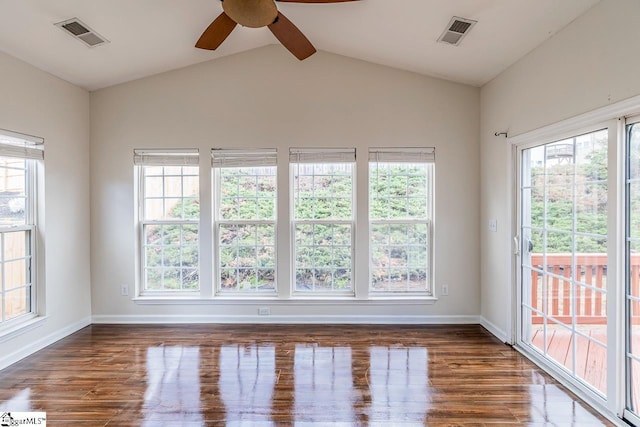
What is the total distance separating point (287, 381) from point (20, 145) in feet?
10.4

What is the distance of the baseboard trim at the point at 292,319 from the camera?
3.85 meters

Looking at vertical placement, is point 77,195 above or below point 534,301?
above

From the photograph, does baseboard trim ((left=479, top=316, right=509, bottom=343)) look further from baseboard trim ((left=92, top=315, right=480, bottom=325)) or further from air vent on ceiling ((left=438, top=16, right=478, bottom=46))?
air vent on ceiling ((left=438, top=16, right=478, bottom=46))

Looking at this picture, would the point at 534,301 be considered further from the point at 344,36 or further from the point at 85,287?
the point at 85,287

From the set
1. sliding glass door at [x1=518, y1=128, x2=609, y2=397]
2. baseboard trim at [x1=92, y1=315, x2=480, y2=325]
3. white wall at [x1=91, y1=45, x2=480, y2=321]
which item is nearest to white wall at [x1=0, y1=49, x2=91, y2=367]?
white wall at [x1=91, y1=45, x2=480, y2=321]

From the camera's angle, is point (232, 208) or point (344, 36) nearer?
point (344, 36)

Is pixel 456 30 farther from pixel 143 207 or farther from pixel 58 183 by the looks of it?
pixel 58 183

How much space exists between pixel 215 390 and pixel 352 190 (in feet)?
7.88

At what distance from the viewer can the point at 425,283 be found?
3.94 meters

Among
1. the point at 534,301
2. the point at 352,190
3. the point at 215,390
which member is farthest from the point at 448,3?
the point at 215,390

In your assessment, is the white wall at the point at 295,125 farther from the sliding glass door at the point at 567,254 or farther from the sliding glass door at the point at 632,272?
the sliding glass door at the point at 632,272

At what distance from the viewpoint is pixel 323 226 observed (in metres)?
3.92

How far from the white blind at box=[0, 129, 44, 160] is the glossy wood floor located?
185 cm

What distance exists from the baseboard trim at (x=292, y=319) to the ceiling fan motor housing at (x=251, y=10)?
3.01 m
